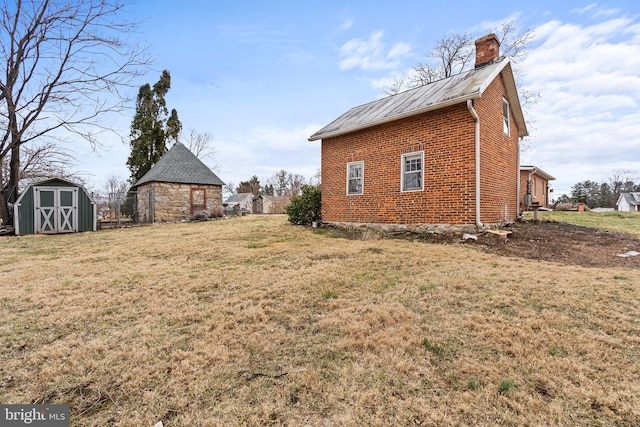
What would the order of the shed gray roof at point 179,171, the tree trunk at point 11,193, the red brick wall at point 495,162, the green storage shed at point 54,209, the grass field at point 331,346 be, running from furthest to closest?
1. the shed gray roof at point 179,171
2. the tree trunk at point 11,193
3. the green storage shed at point 54,209
4. the red brick wall at point 495,162
5. the grass field at point 331,346

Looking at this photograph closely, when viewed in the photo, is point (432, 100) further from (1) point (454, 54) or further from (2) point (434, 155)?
(1) point (454, 54)

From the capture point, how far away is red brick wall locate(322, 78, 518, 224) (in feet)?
24.4

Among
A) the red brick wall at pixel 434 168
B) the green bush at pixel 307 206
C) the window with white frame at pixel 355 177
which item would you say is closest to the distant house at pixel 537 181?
the red brick wall at pixel 434 168

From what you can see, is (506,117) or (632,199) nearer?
(506,117)

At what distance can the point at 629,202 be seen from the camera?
131 feet

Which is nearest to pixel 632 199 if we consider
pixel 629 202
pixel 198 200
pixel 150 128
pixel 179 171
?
pixel 629 202

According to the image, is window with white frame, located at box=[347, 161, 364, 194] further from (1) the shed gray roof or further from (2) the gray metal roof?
(1) the shed gray roof

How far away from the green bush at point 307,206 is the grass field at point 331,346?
21.9 feet

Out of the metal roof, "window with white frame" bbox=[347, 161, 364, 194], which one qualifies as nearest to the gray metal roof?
"window with white frame" bbox=[347, 161, 364, 194]

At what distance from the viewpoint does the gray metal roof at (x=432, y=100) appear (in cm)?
740

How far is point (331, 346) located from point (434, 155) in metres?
6.69

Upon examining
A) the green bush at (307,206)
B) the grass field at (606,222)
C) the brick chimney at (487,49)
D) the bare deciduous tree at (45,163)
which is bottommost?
the grass field at (606,222)

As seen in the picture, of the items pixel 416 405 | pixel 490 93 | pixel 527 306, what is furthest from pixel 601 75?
pixel 416 405

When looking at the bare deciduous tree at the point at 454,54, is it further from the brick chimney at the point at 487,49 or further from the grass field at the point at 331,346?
the grass field at the point at 331,346
